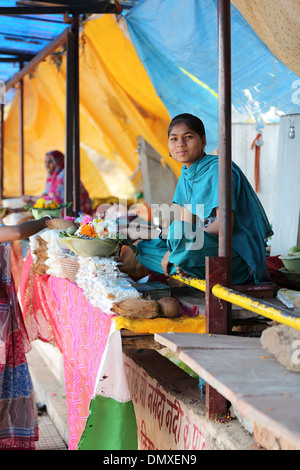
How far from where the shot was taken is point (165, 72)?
15.9 ft

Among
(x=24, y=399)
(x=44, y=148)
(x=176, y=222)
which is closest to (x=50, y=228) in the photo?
(x=24, y=399)

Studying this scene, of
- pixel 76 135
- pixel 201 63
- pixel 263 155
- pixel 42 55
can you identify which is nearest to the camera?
pixel 201 63

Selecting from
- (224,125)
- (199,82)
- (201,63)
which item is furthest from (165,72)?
(224,125)

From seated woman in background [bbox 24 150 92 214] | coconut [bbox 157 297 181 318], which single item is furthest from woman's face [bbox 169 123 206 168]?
seated woman in background [bbox 24 150 92 214]

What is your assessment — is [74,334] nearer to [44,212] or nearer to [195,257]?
[195,257]

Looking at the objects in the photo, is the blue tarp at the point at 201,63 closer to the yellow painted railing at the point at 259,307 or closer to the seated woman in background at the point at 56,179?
the yellow painted railing at the point at 259,307

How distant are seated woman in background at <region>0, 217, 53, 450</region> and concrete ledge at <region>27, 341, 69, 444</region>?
2.51ft

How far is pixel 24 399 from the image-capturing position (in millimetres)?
3359

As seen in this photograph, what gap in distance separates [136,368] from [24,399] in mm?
996

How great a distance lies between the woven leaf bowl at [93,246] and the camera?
2.74 metres

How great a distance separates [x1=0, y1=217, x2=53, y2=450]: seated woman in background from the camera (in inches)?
130

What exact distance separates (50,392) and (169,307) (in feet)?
9.57

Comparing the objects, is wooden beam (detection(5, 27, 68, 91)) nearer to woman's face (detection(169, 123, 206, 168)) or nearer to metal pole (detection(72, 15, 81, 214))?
metal pole (detection(72, 15, 81, 214))

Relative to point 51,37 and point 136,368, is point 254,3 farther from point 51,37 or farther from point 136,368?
point 51,37
